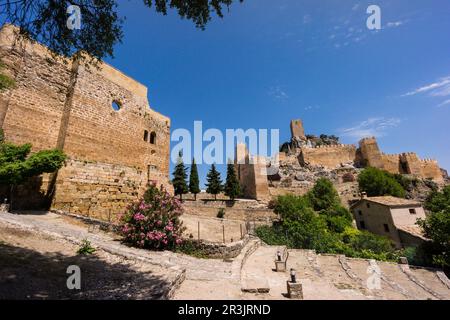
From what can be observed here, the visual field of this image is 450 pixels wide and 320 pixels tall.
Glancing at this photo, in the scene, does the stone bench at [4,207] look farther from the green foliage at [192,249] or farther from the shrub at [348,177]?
the shrub at [348,177]

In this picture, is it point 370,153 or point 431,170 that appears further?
point 370,153

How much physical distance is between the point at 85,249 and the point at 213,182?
27481 millimetres

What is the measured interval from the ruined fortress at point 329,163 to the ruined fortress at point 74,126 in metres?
23.3

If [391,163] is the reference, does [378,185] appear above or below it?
below

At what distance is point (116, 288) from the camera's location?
4.36 m

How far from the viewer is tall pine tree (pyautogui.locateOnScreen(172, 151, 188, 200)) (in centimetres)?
3164

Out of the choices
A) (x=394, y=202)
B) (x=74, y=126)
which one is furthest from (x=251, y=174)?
(x=74, y=126)

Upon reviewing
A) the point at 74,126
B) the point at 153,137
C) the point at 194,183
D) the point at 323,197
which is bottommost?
the point at 323,197

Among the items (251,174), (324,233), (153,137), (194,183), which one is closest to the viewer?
(153,137)

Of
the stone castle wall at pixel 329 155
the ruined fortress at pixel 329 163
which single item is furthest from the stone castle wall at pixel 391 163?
the stone castle wall at pixel 329 155

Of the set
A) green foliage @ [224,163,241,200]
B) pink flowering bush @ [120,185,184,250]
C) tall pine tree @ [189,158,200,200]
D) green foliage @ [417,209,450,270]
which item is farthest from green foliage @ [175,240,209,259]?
tall pine tree @ [189,158,200,200]

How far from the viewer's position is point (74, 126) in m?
12.0

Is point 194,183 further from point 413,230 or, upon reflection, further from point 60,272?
A: point 60,272
